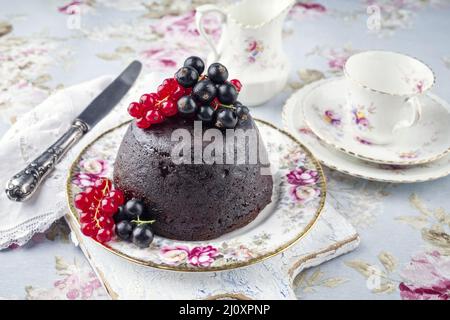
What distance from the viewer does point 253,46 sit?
1.96 m

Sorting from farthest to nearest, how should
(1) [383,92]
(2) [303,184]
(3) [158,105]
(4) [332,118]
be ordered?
(4) [332,118] → (1) [383,92] → (2) [303,184] → (3) [158,105]

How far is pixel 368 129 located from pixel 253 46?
0.45m

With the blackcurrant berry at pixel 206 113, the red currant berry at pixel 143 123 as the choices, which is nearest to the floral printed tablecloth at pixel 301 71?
the red currant berry at pixel 143 123

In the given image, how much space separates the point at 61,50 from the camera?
2336mm

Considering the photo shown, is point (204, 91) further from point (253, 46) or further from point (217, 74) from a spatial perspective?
point (253, 46)

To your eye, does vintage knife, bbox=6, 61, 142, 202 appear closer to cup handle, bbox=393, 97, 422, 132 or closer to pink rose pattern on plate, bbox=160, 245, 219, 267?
pink rose pattern on plate, bbox=160, 245, 219, 267

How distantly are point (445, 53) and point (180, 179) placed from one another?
1.47 m

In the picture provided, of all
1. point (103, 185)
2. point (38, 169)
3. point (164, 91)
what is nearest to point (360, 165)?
point (164, 91)

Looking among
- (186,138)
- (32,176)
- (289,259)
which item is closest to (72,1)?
(32,176)

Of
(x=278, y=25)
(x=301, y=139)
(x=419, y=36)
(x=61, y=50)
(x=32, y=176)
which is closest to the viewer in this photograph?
(x=32, y=176)

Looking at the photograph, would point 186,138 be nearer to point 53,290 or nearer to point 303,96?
point 53,290

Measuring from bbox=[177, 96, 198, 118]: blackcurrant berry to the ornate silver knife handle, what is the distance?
1.41 ft

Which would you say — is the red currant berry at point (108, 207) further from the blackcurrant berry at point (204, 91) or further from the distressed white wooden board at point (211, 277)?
the blackcurrant berry at point (204, 91)

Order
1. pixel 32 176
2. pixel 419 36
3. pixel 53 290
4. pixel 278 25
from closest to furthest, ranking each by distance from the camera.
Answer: pixel 53 290, pixel 32 176, pixel 278 25, pixel 419 36
